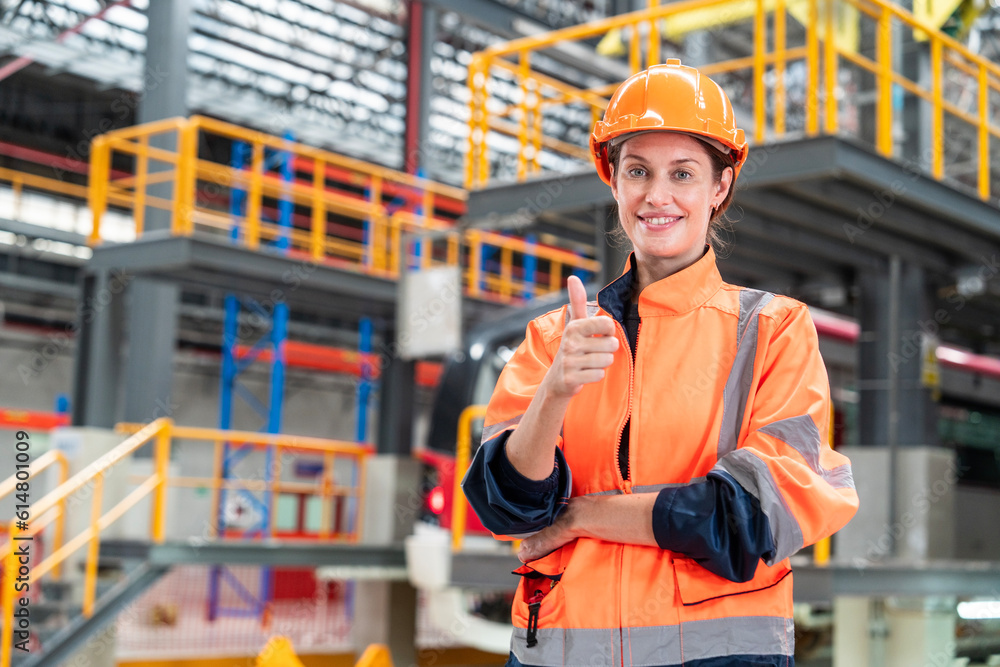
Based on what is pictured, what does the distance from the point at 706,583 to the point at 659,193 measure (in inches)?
24.6

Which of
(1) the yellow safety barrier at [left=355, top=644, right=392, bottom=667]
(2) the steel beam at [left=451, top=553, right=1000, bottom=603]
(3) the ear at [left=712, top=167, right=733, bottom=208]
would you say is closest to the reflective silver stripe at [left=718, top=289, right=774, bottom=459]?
(3) the ear at [left=712, top=167, right=733, bottom=208]

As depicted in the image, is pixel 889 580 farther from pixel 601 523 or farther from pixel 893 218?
pixel 601 523

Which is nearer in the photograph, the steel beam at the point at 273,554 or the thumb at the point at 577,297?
the thumb at the point at 577,297

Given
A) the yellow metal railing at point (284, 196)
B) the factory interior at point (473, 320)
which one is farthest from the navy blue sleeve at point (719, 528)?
the yellow metal railing at point (284, 196)

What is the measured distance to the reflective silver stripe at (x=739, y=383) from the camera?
173 cm

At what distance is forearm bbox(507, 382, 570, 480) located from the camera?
160 centimetres

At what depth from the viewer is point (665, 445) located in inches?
67.9

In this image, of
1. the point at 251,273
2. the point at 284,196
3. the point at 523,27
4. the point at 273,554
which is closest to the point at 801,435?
the point at 273,554

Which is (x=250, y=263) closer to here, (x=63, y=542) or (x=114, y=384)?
(x=114, y=384)

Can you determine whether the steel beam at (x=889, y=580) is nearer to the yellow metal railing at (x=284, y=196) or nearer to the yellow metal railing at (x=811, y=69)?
the yellow metal railing at (x=811, y=69)

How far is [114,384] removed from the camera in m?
11.1

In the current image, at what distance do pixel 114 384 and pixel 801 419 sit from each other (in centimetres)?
1038

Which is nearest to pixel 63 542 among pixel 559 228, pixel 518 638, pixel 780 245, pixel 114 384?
pixel 114 384

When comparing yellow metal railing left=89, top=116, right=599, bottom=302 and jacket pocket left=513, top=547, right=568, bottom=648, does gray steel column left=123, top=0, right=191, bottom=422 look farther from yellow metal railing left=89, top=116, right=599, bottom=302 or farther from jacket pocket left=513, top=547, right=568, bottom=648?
jacket pocket left=513, top=547, right=568, bottom=648
